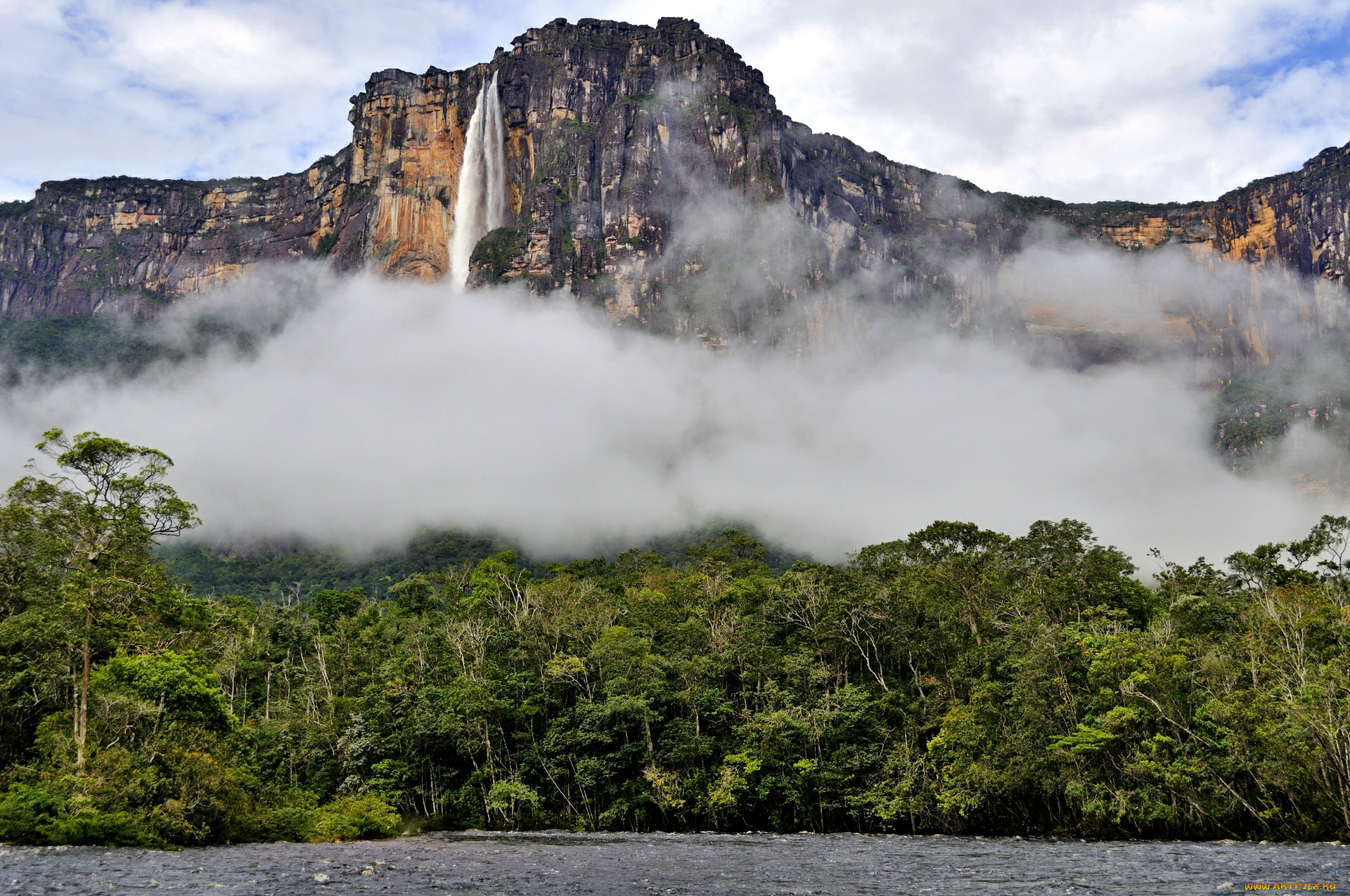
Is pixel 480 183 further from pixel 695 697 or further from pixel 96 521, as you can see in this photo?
pixel 96 521

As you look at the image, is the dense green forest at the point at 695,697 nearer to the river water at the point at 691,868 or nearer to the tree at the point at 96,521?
the tree at the point at 96,521

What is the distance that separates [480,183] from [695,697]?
162 meters

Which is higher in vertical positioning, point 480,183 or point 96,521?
point 480,183

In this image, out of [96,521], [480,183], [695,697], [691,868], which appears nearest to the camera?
[691,868]

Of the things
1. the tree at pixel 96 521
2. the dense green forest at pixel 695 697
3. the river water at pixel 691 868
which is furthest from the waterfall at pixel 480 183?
the river water at pixel 691 868

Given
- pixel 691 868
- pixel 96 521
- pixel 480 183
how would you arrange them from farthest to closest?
1. pixel 480 183
2. pixel 96 521
3. pixel 691 868

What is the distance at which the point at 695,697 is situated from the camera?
53.2 metres

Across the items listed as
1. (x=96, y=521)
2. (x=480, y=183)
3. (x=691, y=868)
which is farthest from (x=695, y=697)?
(x=480, y=183)

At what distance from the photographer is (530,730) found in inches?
2168

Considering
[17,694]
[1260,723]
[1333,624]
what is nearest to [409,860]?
[17,694]

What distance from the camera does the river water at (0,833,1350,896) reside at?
27.2m

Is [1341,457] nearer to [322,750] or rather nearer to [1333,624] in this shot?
[1333,624]

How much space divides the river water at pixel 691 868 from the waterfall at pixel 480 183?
534 feet

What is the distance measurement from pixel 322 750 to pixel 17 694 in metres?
22.4
